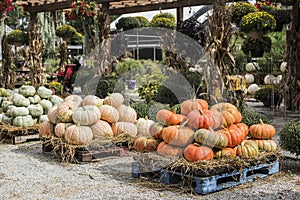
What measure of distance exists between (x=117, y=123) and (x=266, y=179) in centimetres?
196

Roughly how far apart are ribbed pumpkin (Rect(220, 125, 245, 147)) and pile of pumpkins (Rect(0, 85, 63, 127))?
323cm

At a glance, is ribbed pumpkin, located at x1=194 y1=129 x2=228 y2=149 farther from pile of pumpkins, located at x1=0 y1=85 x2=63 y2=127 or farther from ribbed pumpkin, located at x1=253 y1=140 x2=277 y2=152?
pile of pumpkins, located at x1=0 y1=85 x2=63 y2=127

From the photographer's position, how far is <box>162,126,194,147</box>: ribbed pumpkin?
4105mm

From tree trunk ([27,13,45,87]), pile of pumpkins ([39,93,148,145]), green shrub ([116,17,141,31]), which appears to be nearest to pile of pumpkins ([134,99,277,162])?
pile of pumpkins ([39,93,148,145])

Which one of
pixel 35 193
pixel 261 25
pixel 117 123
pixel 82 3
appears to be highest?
pixel 82 3

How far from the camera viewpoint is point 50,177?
4.55m

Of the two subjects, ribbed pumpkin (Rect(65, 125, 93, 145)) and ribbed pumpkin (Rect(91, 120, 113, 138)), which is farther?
ribbed pumpkin (Rect(91, 120, 113, 138))

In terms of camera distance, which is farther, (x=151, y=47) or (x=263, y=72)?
(x=151, y=47)

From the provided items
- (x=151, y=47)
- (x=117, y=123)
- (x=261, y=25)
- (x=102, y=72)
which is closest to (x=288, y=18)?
(x=261, y=25)

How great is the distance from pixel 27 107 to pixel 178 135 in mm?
3096

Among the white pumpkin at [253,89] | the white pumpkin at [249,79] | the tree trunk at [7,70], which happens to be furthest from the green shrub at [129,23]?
the white pumpkin at [253,89]

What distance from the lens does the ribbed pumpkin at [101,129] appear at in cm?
526

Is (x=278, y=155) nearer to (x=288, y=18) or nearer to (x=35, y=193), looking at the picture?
(x=35, y=193)

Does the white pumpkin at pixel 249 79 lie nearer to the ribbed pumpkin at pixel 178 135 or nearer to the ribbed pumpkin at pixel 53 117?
the ribbed pumpkin at pixel 53 117
